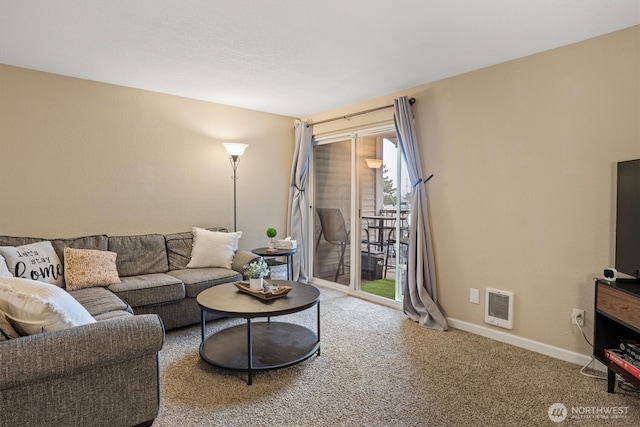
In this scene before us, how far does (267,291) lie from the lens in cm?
259

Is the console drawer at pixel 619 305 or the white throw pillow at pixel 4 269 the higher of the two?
the white throw pillow at pixel 4 269

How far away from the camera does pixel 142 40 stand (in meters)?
2.51

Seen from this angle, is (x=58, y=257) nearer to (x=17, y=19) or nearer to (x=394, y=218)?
(x=17, y=19)

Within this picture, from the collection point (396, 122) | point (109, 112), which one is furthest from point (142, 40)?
point (396, 122)

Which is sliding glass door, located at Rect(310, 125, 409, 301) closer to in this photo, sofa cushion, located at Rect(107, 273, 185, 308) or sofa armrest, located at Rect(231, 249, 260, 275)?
sofa armrest, located at Rect(231, 249, 260, 275)

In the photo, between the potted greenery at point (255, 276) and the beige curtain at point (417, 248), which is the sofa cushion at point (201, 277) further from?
the beige curtain at point (417, 248)

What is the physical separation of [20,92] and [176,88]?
128 centimetres

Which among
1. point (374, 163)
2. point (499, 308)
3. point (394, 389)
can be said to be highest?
point (374, 163)

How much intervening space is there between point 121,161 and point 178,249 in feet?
3.48

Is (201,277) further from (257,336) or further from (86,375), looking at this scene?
(86,375)

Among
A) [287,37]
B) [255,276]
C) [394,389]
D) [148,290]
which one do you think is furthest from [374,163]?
[148,290]

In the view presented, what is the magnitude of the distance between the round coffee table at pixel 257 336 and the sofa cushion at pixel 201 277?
495mm

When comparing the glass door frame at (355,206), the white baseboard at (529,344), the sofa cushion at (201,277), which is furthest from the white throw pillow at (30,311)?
the glass door frame at (355,206)

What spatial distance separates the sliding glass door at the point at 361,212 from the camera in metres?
3.93
